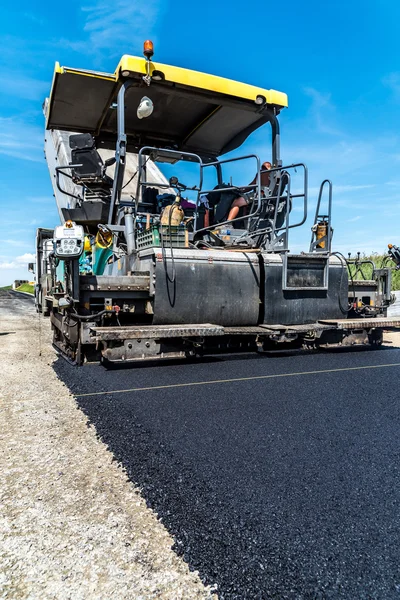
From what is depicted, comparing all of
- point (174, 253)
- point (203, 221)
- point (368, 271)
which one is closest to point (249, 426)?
point (174, 253)

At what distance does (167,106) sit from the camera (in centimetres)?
489

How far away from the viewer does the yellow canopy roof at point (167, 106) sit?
4.32m

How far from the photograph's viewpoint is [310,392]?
127 inches

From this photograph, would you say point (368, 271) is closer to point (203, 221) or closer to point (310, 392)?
point (203, 221)

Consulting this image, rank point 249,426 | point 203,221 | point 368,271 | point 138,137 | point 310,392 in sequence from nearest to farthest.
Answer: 1. point 249,426
2. point 310,392
3. point 203,221
4. point 138,137
5. point 368,271

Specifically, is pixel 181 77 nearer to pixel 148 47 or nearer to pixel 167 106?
pixel 148 47

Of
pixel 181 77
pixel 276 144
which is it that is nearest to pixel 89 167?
pixel 181 77

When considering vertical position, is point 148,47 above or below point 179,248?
above

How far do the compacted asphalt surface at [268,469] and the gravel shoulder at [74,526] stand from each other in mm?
75

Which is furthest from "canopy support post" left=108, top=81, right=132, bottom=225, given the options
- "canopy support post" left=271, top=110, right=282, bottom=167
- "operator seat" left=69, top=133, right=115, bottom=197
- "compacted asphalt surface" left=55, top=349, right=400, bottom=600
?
"compacted asphalt surface" left=55, top=349, right=400, bottom=600

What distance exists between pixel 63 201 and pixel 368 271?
7770mm

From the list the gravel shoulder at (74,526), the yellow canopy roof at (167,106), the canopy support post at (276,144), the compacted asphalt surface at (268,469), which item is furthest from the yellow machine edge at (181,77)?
the gravel shoulder at (74,526)

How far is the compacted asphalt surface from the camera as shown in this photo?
1.33 meters

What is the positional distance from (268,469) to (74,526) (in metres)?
0.83
